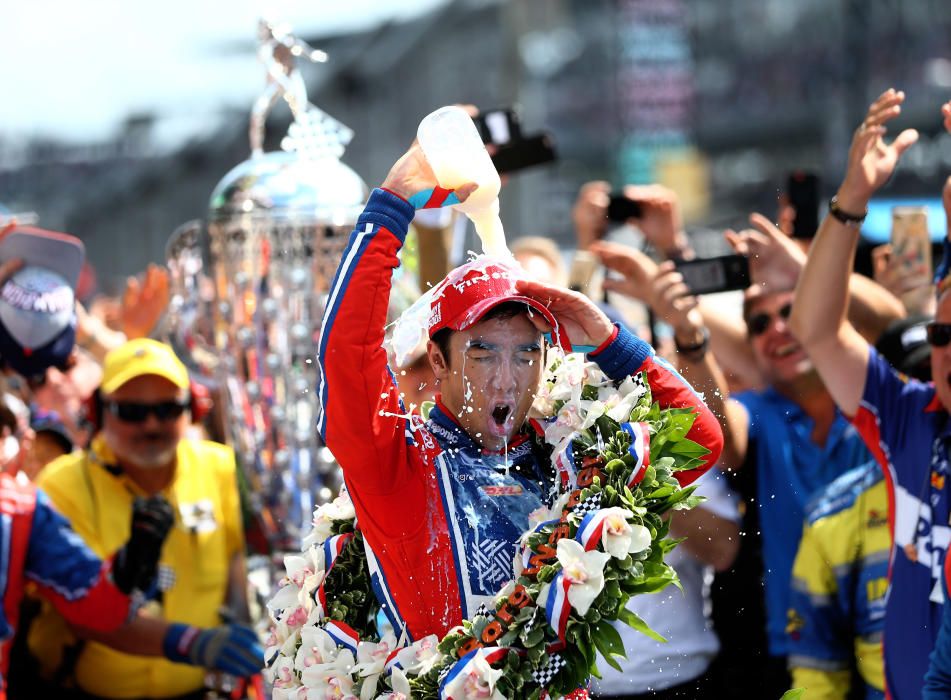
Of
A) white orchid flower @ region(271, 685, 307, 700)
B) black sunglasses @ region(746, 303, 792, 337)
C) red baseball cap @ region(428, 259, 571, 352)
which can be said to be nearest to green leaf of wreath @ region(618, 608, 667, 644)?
red baseball cap @ region(428, 259, 571, 352)

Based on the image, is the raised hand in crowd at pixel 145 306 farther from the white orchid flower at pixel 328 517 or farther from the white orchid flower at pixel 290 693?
the white orchid flower at pixel 290 693

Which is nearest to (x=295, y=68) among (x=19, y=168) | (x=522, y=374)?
(x=522, y=374)

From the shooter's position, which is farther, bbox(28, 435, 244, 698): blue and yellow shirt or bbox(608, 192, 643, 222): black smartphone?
bbox(608, 192, 643, 222): black smartphone

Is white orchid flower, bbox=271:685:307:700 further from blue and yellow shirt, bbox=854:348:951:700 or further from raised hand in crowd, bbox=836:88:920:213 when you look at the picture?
raised hand in crowd, bbox=836:88:920:213

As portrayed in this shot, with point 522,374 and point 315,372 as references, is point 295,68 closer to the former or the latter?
point 315,372

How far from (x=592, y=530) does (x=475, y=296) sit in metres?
0.55

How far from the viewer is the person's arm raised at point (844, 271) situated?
4.11 m

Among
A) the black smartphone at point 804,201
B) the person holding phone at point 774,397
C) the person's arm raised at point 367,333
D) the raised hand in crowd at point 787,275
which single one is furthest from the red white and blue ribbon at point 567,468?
the black smartphone at point 804,201

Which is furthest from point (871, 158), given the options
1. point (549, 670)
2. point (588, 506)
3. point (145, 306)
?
point (145, 306)

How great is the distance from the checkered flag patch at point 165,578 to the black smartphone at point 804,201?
2631 millimetres

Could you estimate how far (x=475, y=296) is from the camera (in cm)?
300

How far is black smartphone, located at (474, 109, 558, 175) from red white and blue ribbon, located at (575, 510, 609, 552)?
8.80 ft

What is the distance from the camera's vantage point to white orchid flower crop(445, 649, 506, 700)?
273cm

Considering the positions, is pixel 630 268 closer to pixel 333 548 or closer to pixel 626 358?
pixel 626 358
